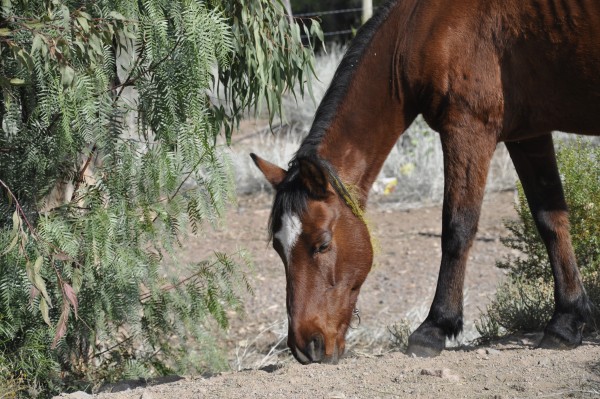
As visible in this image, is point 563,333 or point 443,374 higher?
point 443,374

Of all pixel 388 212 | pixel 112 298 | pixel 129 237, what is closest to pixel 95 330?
pixel 112 298

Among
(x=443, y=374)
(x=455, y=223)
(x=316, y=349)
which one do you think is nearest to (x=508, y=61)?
(x=455, y=223)

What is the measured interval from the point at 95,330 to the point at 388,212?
607 centimetres

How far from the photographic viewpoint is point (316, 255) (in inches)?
167

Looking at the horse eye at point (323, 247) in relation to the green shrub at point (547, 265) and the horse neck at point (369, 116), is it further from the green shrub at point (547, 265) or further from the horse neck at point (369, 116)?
the green shrub at point (547, 265)

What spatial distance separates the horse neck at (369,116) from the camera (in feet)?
14.6

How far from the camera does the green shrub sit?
5.20 m

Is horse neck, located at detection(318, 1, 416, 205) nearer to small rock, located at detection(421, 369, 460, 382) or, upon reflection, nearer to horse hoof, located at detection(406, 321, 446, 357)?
horse hoof, located at detection(406, 321, 446, 357)

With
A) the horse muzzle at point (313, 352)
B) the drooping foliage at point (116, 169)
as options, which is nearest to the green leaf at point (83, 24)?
the drooping foliage at point (116, 169)

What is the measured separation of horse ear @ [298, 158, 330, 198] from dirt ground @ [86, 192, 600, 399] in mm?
489

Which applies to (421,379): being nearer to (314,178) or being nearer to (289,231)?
(289,231)

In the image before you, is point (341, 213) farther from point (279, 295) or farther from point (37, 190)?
point (279, 295)

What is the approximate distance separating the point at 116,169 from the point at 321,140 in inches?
46.3

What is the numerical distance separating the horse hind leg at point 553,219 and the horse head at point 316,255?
1.10 m
